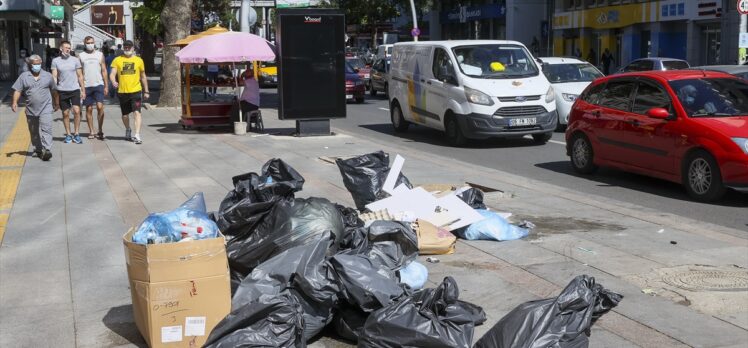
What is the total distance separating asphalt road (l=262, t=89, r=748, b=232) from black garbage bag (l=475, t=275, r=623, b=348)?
4651mm

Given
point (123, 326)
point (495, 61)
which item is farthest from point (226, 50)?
point (123, 326)

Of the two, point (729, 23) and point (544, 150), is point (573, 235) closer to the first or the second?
point (544, 150)

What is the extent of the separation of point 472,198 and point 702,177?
3.48 meters

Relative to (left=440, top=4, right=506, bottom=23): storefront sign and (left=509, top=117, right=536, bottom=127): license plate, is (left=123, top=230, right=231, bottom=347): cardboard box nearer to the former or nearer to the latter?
(left=509, top=117, right=536, bottom=127): license plate

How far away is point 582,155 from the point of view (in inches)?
523

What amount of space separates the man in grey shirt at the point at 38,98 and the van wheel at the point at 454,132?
23.5 feet

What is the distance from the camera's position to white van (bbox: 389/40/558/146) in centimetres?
1661

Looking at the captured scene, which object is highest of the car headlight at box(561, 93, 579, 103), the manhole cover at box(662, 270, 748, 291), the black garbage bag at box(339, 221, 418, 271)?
the car headlight at box(561, 93, 579, 103)

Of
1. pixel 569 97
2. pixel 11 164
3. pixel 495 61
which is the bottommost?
pixel 11 164

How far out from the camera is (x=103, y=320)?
19.6 ft

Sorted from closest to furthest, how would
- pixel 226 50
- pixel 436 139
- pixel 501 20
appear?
pixel 226 50, pixel 436 139, pixel 501 20

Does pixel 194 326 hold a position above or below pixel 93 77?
below

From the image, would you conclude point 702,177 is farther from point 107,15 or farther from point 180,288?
point 107,15

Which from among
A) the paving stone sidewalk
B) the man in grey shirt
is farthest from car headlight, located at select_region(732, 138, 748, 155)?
the man in grey shirt
